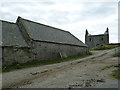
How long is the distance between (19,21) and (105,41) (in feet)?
158

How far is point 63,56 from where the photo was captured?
16969 millimetres

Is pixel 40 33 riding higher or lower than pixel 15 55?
higher

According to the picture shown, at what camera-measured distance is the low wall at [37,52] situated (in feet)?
35.6

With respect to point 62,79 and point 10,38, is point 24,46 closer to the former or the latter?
point 10,38

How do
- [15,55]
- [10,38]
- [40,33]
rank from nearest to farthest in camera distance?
[15,55]
[10,38]
[40,33]

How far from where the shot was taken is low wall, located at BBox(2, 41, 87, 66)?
10.8 metres

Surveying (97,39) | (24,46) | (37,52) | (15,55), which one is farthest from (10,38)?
(97,39)

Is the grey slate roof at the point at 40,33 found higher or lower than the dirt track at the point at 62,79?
higher

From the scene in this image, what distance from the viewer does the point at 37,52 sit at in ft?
44.5

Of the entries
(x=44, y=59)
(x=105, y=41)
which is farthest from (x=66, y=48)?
(x=105, y=41)

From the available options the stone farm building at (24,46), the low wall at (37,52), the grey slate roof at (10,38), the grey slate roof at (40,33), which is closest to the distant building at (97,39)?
the low wall at (37,52)

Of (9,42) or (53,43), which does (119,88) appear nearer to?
(9,42)

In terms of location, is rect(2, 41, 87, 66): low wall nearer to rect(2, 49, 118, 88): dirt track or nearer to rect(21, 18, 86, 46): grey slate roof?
rect(21, 18, 86, 46): grey slate roof

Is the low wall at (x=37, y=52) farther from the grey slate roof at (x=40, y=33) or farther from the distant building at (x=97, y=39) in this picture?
the distant building at (x=97, y=39)
